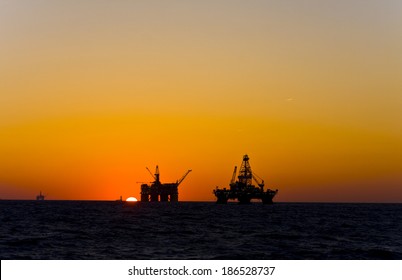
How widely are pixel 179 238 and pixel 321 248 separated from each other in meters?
17.5

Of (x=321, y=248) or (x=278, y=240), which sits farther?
(x=278, y=240)

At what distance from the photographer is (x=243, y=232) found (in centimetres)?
8694

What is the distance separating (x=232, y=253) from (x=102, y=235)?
24221 millimetres

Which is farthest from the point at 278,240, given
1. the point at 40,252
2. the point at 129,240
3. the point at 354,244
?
the point at 40,252

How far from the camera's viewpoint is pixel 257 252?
60844 mm

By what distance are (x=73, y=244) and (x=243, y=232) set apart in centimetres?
2943

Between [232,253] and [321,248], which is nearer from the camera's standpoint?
[232,253]
